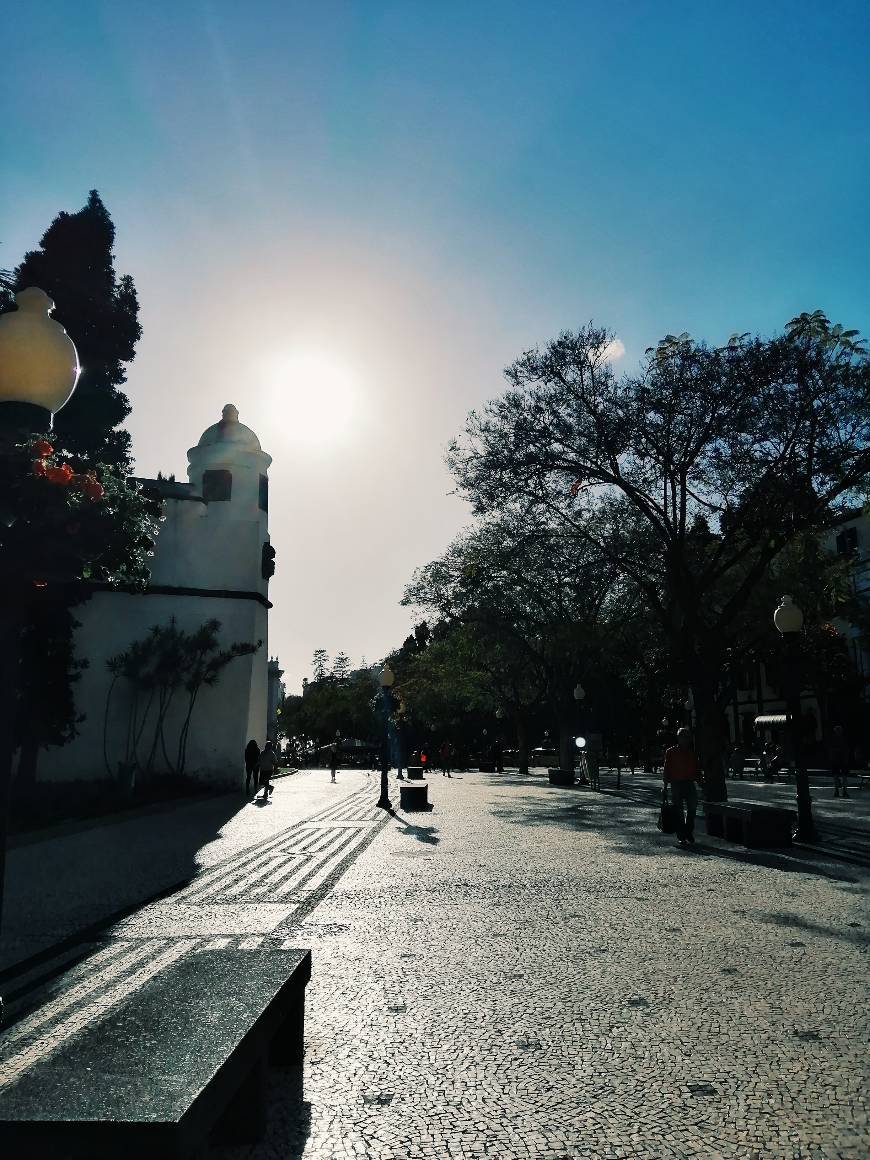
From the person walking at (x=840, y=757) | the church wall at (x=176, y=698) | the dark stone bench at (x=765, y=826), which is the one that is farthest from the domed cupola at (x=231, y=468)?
the dark stone bench at (x=765, y=826)

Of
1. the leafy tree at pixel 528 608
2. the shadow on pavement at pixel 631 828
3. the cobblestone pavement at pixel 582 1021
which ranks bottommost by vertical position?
the cobblestone pavement at pixel 582 1021

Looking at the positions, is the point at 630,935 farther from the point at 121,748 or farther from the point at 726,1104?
the point at 121,748

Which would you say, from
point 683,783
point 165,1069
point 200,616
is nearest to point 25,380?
point 165,1069

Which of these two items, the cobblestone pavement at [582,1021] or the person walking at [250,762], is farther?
the person walking at [250,762]

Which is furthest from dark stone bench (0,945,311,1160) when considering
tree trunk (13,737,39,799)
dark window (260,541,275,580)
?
dark window (260,541,275,580)

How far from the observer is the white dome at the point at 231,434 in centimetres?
3544

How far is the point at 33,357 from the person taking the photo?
15.3 feet

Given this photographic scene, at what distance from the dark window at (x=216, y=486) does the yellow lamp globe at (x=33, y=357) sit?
99.8 ft

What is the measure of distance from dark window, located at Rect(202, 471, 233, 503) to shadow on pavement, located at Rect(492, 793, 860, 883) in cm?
1754

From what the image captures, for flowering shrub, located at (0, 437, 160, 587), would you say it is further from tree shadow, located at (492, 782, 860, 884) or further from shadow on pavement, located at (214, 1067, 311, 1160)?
tree shadow, located at (492, 782, 860, 884)

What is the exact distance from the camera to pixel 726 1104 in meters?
3.51

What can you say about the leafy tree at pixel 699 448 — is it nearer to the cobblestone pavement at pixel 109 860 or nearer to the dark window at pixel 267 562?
the cobblestone pavement at pixel 109 860

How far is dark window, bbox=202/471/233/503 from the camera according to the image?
34.5 m

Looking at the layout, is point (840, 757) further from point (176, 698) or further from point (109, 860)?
point (176, 698)
